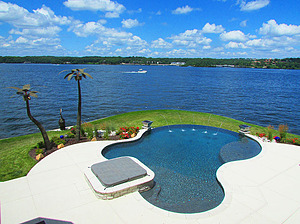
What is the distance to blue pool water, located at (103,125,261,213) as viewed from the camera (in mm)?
8430

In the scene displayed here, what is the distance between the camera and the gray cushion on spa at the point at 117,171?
27.9ft

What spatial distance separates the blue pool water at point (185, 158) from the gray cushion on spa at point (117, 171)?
1.05m

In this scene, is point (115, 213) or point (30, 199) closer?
point (115, 213)

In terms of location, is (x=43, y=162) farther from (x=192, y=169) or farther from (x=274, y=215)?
(x=274, y=215)

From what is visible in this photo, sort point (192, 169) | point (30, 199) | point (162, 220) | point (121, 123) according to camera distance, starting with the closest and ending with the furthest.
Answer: point (162, 220) < point (30, 199) < point (192, 169) < point (121, 123)

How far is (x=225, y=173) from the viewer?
10203 millimetres

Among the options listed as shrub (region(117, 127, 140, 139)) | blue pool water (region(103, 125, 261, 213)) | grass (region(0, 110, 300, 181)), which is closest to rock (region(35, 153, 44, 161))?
grass (region(0, 110, 300, 181))

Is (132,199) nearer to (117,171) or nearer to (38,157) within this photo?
(117,171)

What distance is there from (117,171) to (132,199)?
1.71 meters

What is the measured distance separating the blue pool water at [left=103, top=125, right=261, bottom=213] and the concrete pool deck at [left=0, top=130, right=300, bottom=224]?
0.66 metres

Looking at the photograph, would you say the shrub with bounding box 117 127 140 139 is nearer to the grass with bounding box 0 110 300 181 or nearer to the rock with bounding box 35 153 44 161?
the grass with bounding box 0 110 300 181

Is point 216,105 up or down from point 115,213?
down

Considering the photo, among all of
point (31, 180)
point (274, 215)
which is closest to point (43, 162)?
point (31, 180)

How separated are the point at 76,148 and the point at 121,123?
8.65m
